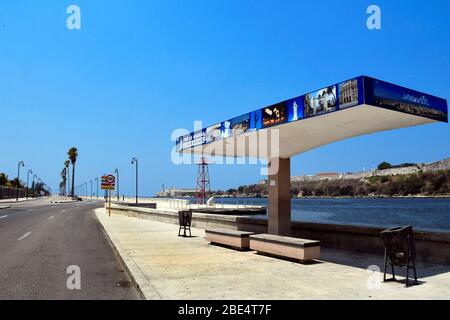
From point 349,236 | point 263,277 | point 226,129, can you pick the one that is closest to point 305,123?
point 226,129

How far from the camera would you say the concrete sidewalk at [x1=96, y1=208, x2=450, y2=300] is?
664cm

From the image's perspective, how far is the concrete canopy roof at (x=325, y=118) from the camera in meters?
8.37

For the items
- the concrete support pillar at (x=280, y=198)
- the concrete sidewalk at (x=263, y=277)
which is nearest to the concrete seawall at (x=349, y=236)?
the concrete sidewalk at (x=263, y=277)

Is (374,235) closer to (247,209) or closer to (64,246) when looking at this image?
(64,246)

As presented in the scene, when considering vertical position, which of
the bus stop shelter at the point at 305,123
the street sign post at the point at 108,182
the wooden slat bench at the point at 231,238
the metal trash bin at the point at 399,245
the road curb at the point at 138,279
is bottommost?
Answer: the road curb at the point at 138,279

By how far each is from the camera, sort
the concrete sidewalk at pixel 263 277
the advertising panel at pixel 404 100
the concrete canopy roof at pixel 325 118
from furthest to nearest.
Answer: the concrete canopy roof at pixel 325 118 → the advertising panel at pixel 404 100 → the concrete sidewalk at pixel 263 277

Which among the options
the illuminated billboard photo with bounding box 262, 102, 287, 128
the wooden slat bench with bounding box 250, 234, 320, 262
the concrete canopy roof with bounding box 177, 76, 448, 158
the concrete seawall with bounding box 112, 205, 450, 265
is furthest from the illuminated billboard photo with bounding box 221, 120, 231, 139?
the concrete seawall with bounding box 112, 205, 450, 265

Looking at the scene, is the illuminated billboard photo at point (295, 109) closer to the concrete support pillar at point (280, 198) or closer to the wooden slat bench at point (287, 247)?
the wooden slat bench at point (287, 247)

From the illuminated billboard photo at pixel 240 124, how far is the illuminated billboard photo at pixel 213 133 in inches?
29.0

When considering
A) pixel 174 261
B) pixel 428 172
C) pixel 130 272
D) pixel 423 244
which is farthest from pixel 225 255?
pixel 428 172

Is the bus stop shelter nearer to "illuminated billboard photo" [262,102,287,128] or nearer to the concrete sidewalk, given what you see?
"illuminated billboard photo" [262,102,287,128]
